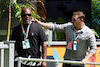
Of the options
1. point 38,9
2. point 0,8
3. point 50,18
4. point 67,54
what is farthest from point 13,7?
point 50,18

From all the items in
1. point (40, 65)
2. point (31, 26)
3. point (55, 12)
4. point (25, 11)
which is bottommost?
point (40, 65)

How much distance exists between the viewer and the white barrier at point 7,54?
3.93 m

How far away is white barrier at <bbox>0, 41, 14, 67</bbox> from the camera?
12.9 feet

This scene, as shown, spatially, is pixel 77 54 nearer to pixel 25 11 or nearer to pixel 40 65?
pixel 40 65

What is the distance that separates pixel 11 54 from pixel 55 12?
22.0 feet

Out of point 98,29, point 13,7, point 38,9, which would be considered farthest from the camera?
point 98,29

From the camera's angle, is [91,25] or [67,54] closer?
[67,54]

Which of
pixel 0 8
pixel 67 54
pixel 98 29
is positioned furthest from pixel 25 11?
pixel 98 29

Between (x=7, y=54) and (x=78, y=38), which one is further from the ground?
(x=78, y=38)

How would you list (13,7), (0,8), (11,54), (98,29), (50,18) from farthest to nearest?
(50,18) → (98,29) → (0,8) → (13,7) → (11,54)

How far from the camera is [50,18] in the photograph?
10.1 metres

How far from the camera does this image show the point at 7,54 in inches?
158

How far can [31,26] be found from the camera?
4090 mm

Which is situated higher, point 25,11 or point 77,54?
point 25,11
